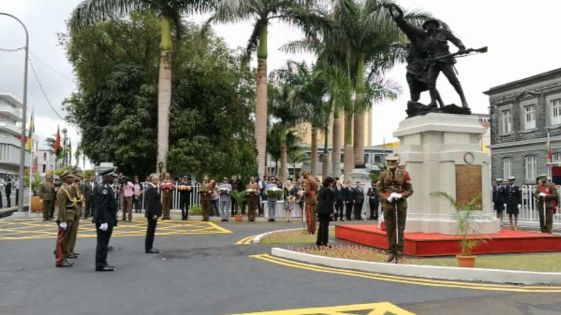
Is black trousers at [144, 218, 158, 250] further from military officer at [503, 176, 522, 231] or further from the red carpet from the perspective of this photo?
military officer at [503, 176, 522, 231]

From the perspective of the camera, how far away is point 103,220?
955 centimetres

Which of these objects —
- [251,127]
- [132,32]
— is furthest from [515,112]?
[132,32]

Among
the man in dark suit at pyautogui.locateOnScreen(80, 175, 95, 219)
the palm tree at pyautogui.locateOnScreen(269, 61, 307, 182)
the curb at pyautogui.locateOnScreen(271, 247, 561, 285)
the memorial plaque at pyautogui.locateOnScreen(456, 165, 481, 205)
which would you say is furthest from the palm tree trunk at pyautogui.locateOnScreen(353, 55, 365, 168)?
the curb at pyautogui.locateOnScreen(271, 247, 561, 285)

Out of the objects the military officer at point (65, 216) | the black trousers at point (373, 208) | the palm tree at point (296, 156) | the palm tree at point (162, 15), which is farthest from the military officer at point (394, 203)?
the palm tree at point (296, 156)

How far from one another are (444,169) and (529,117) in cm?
3555

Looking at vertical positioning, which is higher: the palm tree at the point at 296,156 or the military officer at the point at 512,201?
the palm tree at the point at 296,156

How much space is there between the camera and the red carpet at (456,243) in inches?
412

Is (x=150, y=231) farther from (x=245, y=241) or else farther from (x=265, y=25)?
(x=265, y=25)

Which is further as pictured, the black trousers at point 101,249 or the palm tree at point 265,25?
the palm tree at point 265,25

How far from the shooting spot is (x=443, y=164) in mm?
12172

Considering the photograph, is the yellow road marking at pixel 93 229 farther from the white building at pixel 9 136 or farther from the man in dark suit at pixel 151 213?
the white building at pixel 9 136

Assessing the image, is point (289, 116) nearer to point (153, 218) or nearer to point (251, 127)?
point (251, 127)

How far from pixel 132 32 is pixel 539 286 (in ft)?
89.7

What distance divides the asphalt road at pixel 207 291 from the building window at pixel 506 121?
4066 cm
